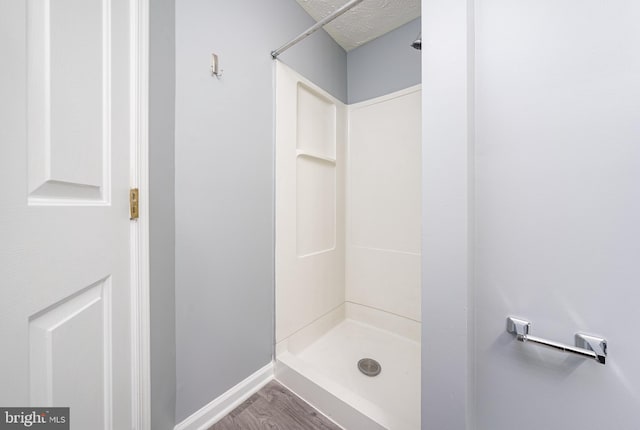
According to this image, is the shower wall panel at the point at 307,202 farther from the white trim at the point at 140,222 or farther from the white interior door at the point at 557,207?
the white interior door at the point at 557,207

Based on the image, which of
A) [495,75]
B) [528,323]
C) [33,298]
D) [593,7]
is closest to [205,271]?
[33,298]

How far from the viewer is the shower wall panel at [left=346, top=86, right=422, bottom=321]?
160 centimetres

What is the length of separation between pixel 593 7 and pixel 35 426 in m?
1.50

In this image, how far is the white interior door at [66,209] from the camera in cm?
36

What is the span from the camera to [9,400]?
0.35 metres

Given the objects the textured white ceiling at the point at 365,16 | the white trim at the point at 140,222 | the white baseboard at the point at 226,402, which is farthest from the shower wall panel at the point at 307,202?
the white trim at the point at 140,222

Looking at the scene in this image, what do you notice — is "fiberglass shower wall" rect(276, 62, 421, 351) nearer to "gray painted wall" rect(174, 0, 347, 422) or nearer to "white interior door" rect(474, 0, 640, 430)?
"gray painted wall" rect(174, 0, 347, 422)

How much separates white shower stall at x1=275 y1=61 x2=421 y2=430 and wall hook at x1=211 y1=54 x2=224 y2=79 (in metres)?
0.36

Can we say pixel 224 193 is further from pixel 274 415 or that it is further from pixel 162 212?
pixel 274 415

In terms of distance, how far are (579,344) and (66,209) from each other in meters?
1.25

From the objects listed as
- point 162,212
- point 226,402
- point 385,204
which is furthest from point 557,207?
point 226,402

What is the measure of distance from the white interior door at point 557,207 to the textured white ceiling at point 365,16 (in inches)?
42.4

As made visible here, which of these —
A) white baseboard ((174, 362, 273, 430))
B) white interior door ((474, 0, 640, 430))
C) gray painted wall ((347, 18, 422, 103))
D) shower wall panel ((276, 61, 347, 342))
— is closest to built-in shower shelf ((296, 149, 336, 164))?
shower wall panel ((276, 61, 347, 342))

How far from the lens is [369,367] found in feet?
4.66
